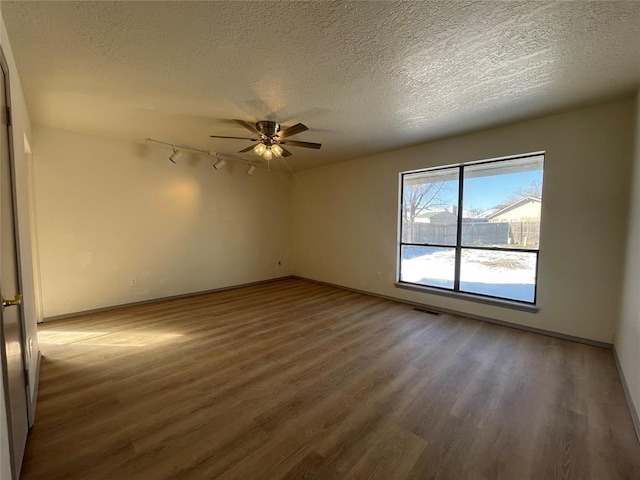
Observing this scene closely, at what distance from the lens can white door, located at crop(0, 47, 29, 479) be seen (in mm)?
1304

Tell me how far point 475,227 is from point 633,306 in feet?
6.25

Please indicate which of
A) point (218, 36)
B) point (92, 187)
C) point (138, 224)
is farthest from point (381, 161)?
point (92, 187)

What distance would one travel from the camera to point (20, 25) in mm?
1725

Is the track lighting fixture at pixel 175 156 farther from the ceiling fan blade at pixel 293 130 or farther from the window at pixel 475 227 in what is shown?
the window at pixel 475 227

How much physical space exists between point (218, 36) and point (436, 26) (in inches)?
57.3

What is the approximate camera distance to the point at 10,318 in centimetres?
149

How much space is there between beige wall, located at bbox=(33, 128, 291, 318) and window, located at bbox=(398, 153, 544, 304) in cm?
334

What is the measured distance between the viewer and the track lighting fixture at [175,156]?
14.1 ft

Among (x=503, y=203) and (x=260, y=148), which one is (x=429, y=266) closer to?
(x=503, y=203)

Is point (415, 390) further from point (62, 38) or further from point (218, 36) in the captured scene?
point (62, 38)

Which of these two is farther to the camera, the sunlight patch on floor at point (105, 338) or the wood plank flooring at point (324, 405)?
the sunlight patch on floor at point (105, 338)

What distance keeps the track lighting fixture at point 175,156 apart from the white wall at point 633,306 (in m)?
5.54

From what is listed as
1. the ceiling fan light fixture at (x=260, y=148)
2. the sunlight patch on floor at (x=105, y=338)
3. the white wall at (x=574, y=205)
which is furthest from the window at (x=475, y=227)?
the sunlight patch on floor at (x=105, y=338)

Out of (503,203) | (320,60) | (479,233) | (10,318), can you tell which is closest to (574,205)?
(503,203)
